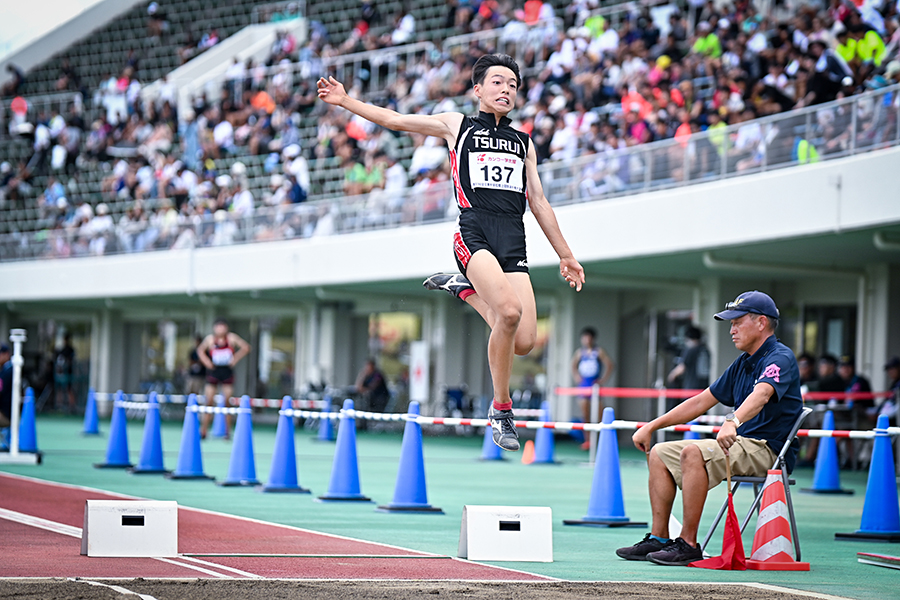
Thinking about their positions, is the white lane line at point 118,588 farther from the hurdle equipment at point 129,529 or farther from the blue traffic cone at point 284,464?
the blue traffic cone at point 284,464

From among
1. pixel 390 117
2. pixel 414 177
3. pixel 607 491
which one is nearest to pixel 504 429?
pixel 390 117

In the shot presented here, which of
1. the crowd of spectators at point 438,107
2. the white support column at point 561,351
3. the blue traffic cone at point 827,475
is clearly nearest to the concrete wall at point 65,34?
the crowd of spectators at point 438,107

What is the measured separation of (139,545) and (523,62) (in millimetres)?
18939

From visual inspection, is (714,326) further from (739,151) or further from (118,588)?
(118,588)

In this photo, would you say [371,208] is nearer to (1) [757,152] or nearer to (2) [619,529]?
(1) [757,152]

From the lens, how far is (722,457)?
6.45 m

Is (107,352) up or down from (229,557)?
up

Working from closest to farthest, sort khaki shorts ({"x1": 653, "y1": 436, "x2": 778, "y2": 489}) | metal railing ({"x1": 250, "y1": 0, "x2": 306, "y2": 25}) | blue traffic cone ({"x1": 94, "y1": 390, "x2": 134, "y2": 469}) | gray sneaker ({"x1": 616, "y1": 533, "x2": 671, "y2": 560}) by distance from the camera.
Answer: khaki shorts ({"x1": 653, "y1": 436, "x2": 778, "y2": 489}), gray sneaker ({"x1": 616, "y1": 533, "x2": 671, "y2": 560}), blue traffic cone ({"x1": 94, "y1": 390, "x2": 134, "y2": 469}), metal railing ({"x1": 250, "y1": 0, "x2": 306, "y2": 25})

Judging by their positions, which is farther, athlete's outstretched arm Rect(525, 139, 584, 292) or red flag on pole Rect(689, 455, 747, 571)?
athlete's outstretched arm Rect(525, 139, 584, 292)

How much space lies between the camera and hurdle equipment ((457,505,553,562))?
631 centimetres

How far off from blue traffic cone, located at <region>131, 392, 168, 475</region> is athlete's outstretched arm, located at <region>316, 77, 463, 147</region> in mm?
7154

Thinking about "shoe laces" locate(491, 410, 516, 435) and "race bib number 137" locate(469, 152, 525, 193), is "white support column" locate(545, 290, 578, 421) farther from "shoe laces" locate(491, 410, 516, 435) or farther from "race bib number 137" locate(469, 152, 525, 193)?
"race bib number 137" locate(469, 152, 525, 193)

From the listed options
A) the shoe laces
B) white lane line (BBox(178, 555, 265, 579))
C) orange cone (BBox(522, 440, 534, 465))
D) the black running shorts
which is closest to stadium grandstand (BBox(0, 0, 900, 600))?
white lane line (BBox(178, 555, 265, 579))

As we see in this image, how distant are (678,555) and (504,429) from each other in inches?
45.6
